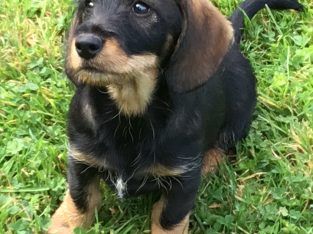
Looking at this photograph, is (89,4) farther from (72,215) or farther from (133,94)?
(72,215)

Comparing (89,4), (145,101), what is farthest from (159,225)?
(89,4)

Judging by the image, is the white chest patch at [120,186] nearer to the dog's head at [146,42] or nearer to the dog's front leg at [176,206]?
the dog's front leg at [176,206]

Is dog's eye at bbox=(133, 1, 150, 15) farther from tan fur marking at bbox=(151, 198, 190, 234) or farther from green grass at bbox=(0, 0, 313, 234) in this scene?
green grass at bbox=(0, 0, 313, 234)

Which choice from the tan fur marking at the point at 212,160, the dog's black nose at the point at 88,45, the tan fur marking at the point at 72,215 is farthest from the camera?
the tan fur marking at the point at 212,160

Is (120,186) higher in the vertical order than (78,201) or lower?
higher

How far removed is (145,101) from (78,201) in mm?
666

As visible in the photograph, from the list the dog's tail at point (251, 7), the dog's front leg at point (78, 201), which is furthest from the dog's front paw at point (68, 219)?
the dog's tail at point (251, 7)

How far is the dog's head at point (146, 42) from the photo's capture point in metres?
2.57

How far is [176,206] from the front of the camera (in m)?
3.24

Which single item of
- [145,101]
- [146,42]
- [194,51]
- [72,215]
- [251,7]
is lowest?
[72,215]

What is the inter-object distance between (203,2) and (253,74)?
43.7 inches

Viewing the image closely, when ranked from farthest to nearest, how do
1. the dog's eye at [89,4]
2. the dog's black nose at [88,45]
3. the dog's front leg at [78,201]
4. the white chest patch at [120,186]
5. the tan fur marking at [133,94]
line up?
1. the dog's front leg at [78,201]
2. the white chest patch at [120,186]
3. the tan fur marking at [133,94]
4. the dog's eye at [89,4]
5. the dog's black nose at [88,45]

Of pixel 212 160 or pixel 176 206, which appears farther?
pixel 212 160

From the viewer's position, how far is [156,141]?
301 centimetres
